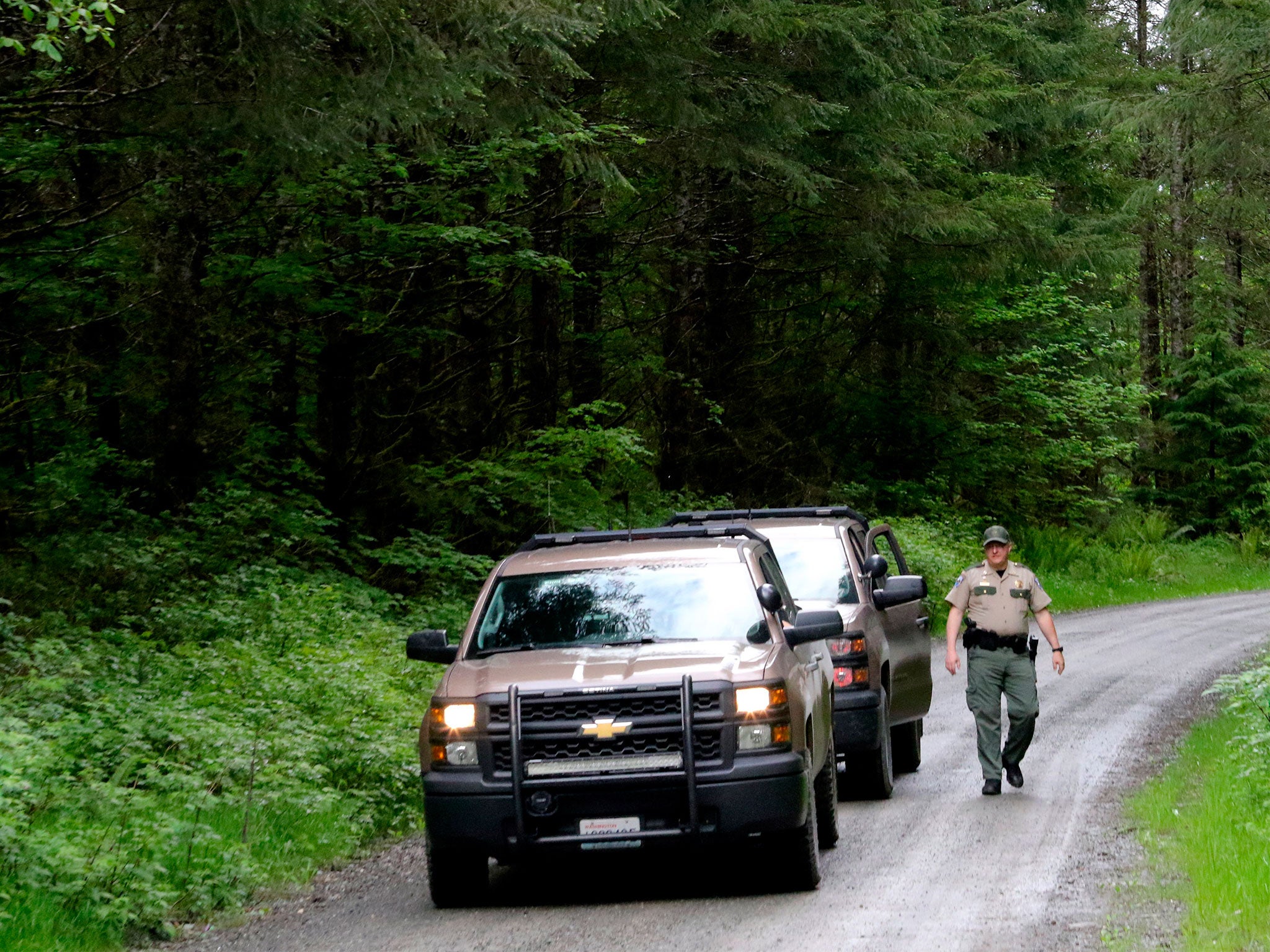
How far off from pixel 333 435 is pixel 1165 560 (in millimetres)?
23290

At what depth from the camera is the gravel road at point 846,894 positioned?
714 cm

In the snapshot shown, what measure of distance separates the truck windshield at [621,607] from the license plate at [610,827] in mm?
1147

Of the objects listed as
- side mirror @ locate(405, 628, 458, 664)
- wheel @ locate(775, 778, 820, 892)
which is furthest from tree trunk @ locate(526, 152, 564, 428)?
wheel @ locate(775, 778, 820, 892)

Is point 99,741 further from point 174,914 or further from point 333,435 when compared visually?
point 333,435

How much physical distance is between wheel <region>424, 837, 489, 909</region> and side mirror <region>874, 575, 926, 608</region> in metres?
4.21

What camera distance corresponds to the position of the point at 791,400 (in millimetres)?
32250

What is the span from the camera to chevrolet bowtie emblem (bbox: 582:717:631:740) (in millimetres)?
7727

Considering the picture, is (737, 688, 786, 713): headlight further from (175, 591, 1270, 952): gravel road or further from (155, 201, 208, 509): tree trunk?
(155, 201, 208, 509): tree trunk

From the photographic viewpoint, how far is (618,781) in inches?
303

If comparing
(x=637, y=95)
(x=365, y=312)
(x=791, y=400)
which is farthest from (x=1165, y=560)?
(x=365, y=312)

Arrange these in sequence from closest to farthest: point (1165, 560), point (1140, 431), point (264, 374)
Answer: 1. point (264, 374)
2. point (1165, 560)
3. point (1140, 431)

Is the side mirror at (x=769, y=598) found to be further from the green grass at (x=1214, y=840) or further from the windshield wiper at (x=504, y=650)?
the green grass at (x=1214, y=840)

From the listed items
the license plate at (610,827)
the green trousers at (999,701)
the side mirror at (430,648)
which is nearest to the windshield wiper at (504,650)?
the side mirror at (430,648)

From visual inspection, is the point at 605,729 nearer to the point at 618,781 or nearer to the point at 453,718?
the point at 618,781
